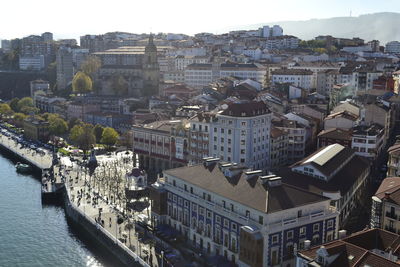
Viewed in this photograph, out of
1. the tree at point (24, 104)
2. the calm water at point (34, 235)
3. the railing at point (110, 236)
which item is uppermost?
the tree at point (24, 104)

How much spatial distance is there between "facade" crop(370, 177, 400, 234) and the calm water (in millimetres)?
17180

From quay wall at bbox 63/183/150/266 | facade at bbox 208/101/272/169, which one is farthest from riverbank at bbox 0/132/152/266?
facade at bbox 208/101/272/169

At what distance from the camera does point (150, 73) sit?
92625 millimetres

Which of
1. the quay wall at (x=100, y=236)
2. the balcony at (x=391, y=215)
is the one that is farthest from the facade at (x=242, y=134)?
the balcony at (x=391, y=215)

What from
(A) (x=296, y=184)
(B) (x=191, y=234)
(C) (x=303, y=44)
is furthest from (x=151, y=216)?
(C) (x=303, y=44)

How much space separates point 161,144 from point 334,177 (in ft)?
67.7

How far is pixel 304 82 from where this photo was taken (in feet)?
248

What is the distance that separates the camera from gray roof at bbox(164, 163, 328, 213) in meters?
27.5

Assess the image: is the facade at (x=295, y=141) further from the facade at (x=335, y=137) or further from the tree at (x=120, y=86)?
the tree at (x=120, y=86)

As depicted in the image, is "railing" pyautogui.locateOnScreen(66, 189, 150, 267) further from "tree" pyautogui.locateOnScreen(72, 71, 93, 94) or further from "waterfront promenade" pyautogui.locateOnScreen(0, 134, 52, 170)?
"tree" pyautogui.locateOnScreen(72, 71, 93, 94)

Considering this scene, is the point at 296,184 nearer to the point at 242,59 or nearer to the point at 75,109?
the point at 75,109

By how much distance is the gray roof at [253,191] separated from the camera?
27.5 meters

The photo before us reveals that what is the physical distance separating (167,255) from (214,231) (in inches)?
121

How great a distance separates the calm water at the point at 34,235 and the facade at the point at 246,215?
23.5 feet
